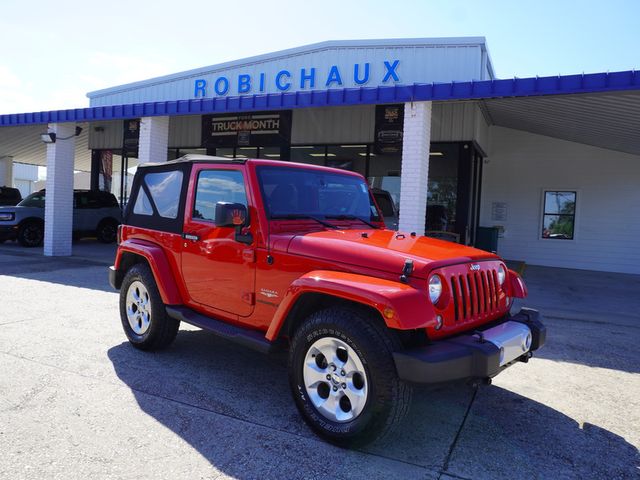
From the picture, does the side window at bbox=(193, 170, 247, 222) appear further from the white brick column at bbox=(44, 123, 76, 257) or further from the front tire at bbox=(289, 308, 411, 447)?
the white brick column at bbox=(44, 123, 76, 257)

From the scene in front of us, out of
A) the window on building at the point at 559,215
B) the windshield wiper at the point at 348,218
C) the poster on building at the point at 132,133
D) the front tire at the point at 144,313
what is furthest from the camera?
the window on building at the point at 559,215

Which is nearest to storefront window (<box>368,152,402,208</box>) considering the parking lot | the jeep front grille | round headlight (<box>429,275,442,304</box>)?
the parking lot

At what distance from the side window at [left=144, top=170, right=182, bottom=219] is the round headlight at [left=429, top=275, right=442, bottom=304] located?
255cm

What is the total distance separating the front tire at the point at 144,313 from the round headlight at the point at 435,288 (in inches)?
102

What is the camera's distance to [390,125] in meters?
10.8

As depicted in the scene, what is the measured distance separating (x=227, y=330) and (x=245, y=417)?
71cm

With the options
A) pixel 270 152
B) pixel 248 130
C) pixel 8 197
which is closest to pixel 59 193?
pixel 248 130

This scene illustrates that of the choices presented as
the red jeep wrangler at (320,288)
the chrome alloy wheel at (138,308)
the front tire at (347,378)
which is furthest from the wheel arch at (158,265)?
the front tire at (347,378)

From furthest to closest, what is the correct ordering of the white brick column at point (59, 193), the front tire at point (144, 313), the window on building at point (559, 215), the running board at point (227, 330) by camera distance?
the window on building at point (559, 215), the white brick column at point (59, 193), the front tire at point (144, 313), the running board at point (227, 330)

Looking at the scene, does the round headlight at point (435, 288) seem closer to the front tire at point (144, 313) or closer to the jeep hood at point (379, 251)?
the jeep hood at point (379, 251)

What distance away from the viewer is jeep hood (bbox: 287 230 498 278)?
10.4 feet

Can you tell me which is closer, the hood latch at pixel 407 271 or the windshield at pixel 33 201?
the hood latch at pixel 407 271

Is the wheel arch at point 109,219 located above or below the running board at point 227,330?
above

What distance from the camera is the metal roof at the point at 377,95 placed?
7.48 metres
